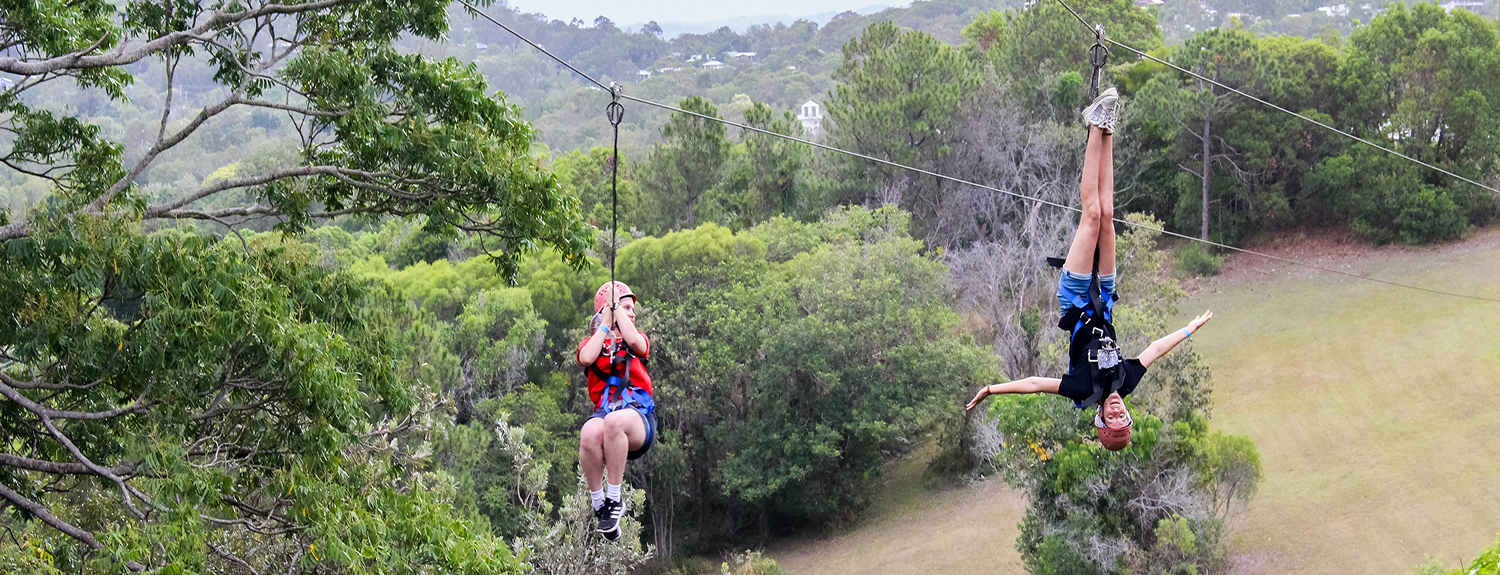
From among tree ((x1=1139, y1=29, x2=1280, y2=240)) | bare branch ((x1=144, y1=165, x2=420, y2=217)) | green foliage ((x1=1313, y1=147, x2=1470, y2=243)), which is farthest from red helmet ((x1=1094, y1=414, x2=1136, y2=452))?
green foliage ((x1=1313, y1=147, x2=1470, y2=243))

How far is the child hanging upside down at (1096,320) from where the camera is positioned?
16.8ft

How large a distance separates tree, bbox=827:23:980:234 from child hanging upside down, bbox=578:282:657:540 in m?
21.5

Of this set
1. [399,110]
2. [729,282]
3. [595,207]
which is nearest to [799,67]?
[595,207]

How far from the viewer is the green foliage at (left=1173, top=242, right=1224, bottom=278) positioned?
27.8 m

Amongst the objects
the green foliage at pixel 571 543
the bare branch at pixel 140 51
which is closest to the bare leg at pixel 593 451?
the bare branch at pixel 140 51

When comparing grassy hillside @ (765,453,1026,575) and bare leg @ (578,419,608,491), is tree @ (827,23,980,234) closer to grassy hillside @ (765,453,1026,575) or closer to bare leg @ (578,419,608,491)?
grassy hillside @ (765,453,1026,575)

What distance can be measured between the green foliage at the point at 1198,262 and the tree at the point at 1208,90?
25.5 inches

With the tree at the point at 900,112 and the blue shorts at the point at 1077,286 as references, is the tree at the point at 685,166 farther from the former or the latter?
the blue shorts at the point at 1077,286

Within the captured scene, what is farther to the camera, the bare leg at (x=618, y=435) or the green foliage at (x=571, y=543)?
the green foliage at (x=571, y=543)

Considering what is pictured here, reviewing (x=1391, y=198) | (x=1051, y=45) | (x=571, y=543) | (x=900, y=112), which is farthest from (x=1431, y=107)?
(x=571, y=543)

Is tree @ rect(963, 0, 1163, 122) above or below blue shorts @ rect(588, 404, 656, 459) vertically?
above

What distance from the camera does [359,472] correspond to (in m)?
7.16

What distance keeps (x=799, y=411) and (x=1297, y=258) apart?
581 inches

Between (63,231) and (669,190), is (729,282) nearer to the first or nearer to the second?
(669,190)
